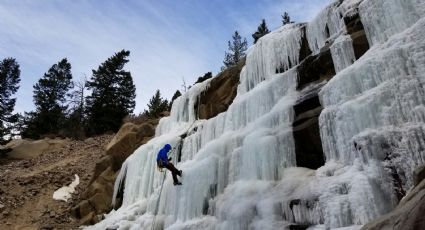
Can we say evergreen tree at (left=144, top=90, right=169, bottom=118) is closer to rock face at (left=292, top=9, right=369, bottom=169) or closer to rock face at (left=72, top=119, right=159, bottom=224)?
rock face at (left=72, top=119, right=159, bottom=224)

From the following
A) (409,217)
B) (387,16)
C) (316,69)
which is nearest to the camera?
(409,217)

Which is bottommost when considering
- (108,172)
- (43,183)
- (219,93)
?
(43,183)

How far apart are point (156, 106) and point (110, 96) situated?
443 cm

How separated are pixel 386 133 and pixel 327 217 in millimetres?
1714

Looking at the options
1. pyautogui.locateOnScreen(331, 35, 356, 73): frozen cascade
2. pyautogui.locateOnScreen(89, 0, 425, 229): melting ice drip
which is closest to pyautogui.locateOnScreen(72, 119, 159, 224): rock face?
pyautogui.locateOnScreen(89, 0, 425, 229): melting ice drip

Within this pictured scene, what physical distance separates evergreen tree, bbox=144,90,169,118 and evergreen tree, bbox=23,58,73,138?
22.8 feet

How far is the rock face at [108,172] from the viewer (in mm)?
16953

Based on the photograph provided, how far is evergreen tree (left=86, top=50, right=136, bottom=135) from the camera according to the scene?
30.7 m

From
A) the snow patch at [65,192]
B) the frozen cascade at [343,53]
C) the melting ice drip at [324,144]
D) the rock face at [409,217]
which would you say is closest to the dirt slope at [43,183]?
the snow patch at [65,192]

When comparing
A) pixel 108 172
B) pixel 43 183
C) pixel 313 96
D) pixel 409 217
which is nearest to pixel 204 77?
pixel 108 172

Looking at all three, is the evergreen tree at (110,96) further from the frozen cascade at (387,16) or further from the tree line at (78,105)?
the frozen cascade at (387,16)

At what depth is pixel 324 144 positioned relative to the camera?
8688 mm

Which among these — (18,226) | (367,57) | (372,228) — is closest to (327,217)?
(372,228)

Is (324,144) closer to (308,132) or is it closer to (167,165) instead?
(308,132)
